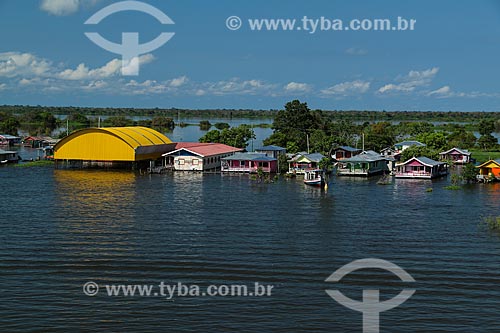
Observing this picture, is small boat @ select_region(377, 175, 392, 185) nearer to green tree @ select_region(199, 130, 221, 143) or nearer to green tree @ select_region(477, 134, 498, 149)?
green tree @ select_region(199, 130, 221, 143)

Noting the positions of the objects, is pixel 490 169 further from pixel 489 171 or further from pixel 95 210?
pixel 95 210

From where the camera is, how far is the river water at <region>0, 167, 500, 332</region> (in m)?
15.9

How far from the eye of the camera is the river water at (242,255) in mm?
15906

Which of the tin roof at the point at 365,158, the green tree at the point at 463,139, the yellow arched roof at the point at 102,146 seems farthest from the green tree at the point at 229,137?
the green tree at the point at 463,139

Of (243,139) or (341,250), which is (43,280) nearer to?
(341,250)

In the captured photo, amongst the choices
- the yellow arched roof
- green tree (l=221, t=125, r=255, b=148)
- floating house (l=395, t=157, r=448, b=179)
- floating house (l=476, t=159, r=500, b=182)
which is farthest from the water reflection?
floating house (l=476, t=159, r=500, b=182)

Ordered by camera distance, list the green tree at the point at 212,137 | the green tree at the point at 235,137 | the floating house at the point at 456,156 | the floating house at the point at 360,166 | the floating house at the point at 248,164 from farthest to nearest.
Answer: the green tree at the point at 235,137 < the green tree at the point at 212,137 < the floating house at the point at 456,156 < the floating house at the point at 248,164 < the floating house at the point at 360,166

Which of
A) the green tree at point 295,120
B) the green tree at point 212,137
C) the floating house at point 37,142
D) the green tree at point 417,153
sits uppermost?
the green tree at point 295,120

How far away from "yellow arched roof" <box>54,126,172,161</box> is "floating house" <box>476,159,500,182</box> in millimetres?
25741

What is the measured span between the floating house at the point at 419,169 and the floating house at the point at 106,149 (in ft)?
66.3

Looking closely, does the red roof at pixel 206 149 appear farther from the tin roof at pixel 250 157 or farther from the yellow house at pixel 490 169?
the yellow house at pixel 490 169

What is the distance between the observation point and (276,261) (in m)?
20.9

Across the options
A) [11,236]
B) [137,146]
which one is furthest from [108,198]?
[137,146]

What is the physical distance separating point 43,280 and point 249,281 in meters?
6.07
